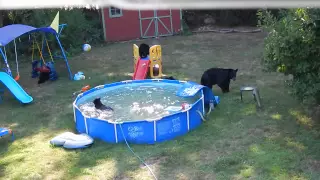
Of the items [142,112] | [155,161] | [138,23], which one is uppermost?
[138,23]

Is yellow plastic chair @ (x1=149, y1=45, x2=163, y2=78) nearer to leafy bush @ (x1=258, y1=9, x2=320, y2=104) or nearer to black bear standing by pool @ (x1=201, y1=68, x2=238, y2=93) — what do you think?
black bear standing by pool @ (x1=201, y1=68, x2=238, y2=93)

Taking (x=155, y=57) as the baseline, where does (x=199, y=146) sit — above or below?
below

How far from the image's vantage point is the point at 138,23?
16156 mm

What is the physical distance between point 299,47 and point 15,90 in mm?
6414

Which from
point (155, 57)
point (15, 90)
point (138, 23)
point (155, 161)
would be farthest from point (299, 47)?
point (138, 23)

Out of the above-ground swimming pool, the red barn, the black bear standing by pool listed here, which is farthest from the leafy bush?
the red barn

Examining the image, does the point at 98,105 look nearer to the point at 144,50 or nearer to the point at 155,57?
the point at 155,57

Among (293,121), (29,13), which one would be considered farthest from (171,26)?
(293,121)

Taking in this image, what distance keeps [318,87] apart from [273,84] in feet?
11.5

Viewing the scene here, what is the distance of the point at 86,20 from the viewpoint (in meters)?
15.9

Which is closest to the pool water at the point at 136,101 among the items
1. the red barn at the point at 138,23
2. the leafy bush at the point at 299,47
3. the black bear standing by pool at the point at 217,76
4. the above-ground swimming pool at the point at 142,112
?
the above-ground swimming pool at the point at 142,112

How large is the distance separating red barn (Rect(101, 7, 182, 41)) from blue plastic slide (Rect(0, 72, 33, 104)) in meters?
6.95

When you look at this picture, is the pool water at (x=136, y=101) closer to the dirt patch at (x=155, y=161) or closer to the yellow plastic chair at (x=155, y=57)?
the yellow plastic chair at (x=155, y=57)

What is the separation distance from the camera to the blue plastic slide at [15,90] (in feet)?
29.2
